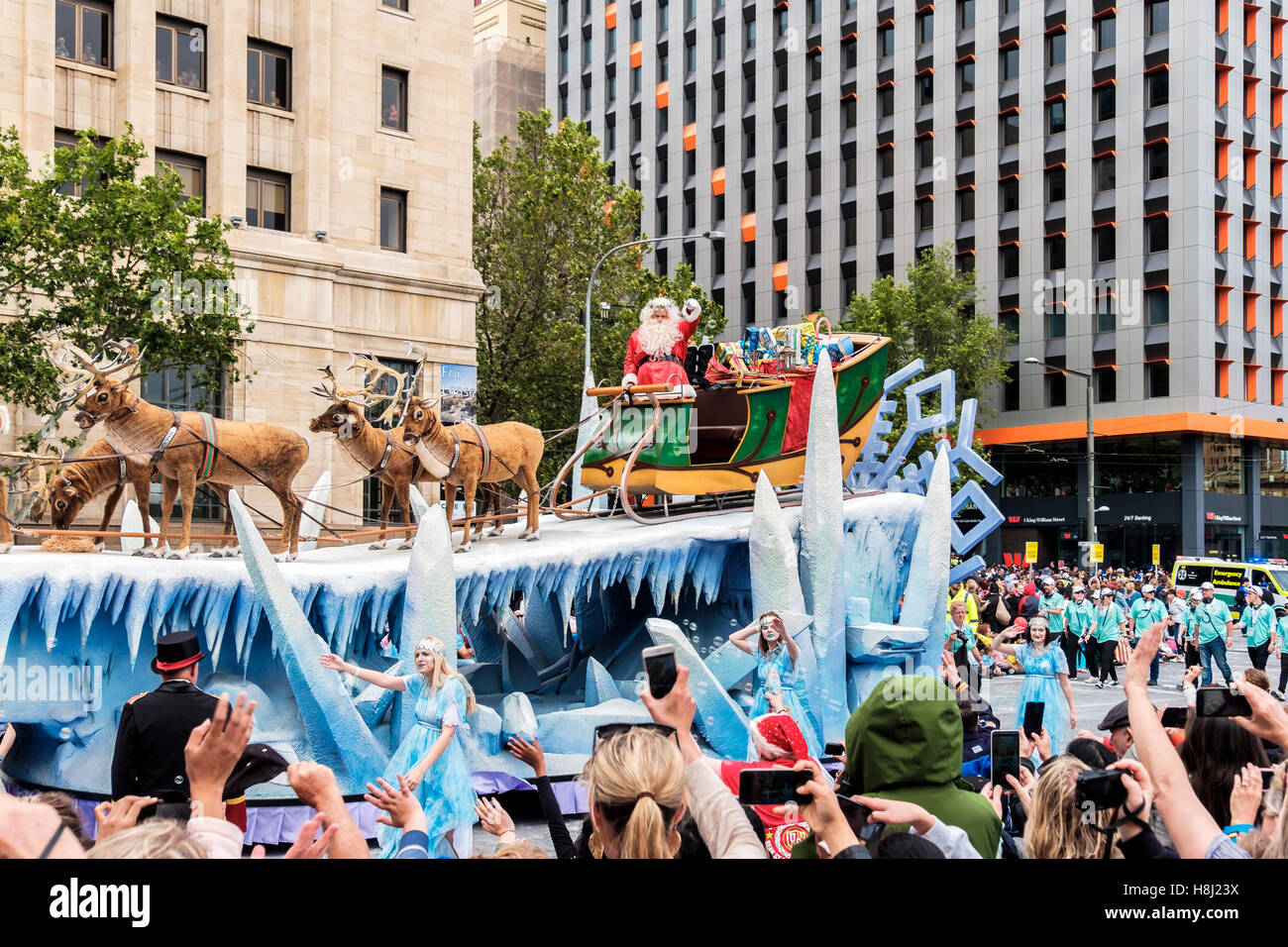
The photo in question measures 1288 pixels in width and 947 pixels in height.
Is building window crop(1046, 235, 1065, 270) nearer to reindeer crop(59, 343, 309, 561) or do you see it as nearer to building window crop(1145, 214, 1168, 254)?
building window crop(1145, 214, 1168, 254)

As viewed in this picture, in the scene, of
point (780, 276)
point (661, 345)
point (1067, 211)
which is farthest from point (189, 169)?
point (780, 276)

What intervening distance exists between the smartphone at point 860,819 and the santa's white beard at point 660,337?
10.6 metres

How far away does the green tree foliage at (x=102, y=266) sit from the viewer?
59.9ft

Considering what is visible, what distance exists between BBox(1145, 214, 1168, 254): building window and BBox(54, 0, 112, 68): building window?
106 feet

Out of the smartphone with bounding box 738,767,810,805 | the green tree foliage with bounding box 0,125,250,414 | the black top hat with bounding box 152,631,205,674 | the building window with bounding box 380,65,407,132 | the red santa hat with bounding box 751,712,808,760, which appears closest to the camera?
the smartphone with bounding box 738,767,810,805

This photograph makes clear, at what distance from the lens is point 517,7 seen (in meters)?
63.0

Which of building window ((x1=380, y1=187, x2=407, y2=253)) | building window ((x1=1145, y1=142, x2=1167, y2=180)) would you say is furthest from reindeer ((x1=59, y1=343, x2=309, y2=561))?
building window ((x1=1145, y1=142, x2=1167, y2=180))

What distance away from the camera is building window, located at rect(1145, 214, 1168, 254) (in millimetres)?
42062

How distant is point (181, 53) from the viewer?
25.0 m

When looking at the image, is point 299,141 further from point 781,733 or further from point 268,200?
point 781,733

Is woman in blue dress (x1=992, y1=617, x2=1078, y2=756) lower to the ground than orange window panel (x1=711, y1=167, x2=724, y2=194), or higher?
lower

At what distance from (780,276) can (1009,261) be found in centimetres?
976

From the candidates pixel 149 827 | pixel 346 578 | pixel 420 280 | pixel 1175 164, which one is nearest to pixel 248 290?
pixel 420 280
